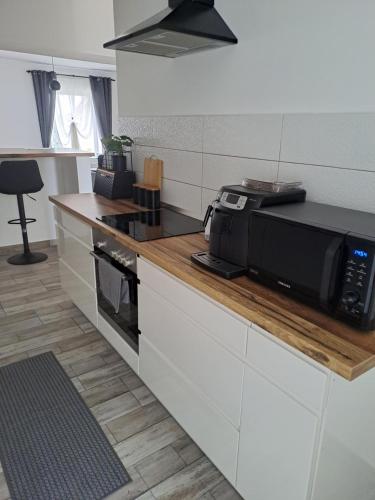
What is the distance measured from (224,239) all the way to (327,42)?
83 cm

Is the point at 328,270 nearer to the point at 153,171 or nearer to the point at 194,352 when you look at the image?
the point at 194,352

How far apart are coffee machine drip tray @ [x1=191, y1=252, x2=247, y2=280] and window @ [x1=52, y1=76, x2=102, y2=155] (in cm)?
763

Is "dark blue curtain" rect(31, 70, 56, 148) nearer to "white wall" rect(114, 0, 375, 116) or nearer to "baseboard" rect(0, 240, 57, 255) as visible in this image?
"baseboard" rect(0, 240, 57, 255)

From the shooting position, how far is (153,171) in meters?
2.54

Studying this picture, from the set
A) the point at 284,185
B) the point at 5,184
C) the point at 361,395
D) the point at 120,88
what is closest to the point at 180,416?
the point at 361,395

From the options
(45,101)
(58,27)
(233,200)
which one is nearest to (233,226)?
(233,200)

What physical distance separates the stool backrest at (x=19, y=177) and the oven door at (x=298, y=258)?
10.0ft

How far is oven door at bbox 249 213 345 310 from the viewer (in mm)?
1011

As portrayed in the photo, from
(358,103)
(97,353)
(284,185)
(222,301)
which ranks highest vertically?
(358,103)

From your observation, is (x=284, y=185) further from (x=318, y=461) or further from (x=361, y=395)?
(x=318, y=461)

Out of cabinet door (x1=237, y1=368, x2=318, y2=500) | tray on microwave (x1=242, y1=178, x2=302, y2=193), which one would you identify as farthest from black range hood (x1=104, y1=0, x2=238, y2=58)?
cabinet door (x1=237, y1=368, x2=318, y2=500)

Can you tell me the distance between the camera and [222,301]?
121cm

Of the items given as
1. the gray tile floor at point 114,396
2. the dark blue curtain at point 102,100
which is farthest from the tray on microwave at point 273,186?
the dark blue curtain at point 102,100

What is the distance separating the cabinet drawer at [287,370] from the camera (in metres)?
0.94
